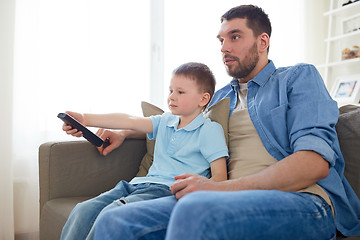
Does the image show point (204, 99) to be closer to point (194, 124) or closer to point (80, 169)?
point (194, 124)

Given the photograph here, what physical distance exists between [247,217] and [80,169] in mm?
889

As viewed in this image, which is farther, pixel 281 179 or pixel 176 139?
pixel 176 139

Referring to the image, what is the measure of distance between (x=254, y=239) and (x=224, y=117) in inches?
25.4

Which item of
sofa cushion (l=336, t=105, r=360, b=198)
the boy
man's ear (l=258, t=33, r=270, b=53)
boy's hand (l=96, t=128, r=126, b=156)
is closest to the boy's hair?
the boy

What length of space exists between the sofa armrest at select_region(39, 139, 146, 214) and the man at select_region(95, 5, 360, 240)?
1.60ft

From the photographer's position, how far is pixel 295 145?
1.02m

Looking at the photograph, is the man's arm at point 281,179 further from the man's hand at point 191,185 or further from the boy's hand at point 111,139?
the boy's hand at point 111,139

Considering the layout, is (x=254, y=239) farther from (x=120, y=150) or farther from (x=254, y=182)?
(x=120, y=150)

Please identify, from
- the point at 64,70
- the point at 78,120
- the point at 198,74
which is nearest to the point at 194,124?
the point at 198,74

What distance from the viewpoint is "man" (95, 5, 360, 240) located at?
721mm

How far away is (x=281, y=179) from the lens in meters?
0.94

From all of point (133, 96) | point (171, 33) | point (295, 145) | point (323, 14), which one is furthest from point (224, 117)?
point (323, 14)

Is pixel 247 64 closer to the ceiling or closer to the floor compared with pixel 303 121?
closer to the ceiling

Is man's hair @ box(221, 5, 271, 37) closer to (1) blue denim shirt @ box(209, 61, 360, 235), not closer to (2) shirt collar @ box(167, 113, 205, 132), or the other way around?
(1) blue denim shirt @ box(209, 61, 360, 235)
